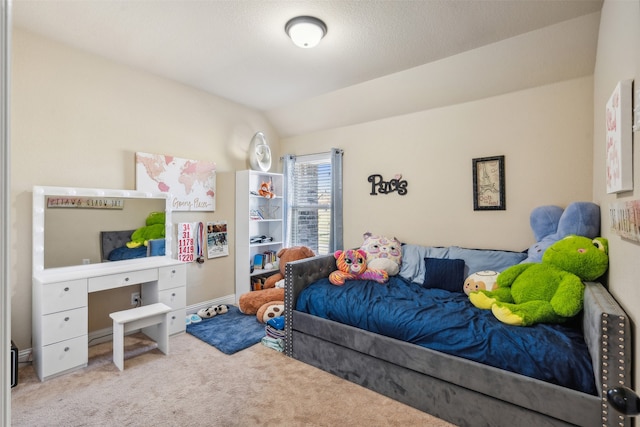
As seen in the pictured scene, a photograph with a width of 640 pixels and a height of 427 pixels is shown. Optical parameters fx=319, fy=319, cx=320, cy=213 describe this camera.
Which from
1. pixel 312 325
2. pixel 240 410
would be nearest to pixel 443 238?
pixel 312 325

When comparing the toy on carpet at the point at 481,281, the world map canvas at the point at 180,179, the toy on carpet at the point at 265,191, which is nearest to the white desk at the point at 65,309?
the world map canvas at the point at 180,179

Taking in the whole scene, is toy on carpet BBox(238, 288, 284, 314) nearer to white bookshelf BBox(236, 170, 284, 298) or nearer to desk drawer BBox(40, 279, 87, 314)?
white bookshelf BBox(236, 170, 284, 298)

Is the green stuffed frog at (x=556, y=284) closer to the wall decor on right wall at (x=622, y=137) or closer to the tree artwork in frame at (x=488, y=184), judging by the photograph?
the wall decor on right wall at (x=622, y=137)

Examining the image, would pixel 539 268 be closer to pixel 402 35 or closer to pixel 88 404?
pixel 402 35

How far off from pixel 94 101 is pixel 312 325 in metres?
2.74

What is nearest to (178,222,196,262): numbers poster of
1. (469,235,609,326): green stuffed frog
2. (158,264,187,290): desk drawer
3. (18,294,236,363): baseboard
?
(158,264,187,290): desk drawer

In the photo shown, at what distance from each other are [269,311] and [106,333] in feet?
4.90

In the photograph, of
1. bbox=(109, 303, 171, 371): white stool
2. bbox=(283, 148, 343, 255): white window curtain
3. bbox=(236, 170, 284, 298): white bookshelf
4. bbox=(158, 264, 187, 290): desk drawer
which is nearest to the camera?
bbox=(109, 303, 171, 371): white stool

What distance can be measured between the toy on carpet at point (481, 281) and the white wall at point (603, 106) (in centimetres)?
74

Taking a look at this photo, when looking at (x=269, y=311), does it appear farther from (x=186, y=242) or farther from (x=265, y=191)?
(x=265, y=191)

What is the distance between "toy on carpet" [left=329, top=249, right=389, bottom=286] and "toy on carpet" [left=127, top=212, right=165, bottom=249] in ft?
5.85

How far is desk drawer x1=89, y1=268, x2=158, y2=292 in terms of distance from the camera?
253 cm

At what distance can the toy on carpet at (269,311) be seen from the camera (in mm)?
3207

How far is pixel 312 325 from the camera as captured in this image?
2531 millimetres
